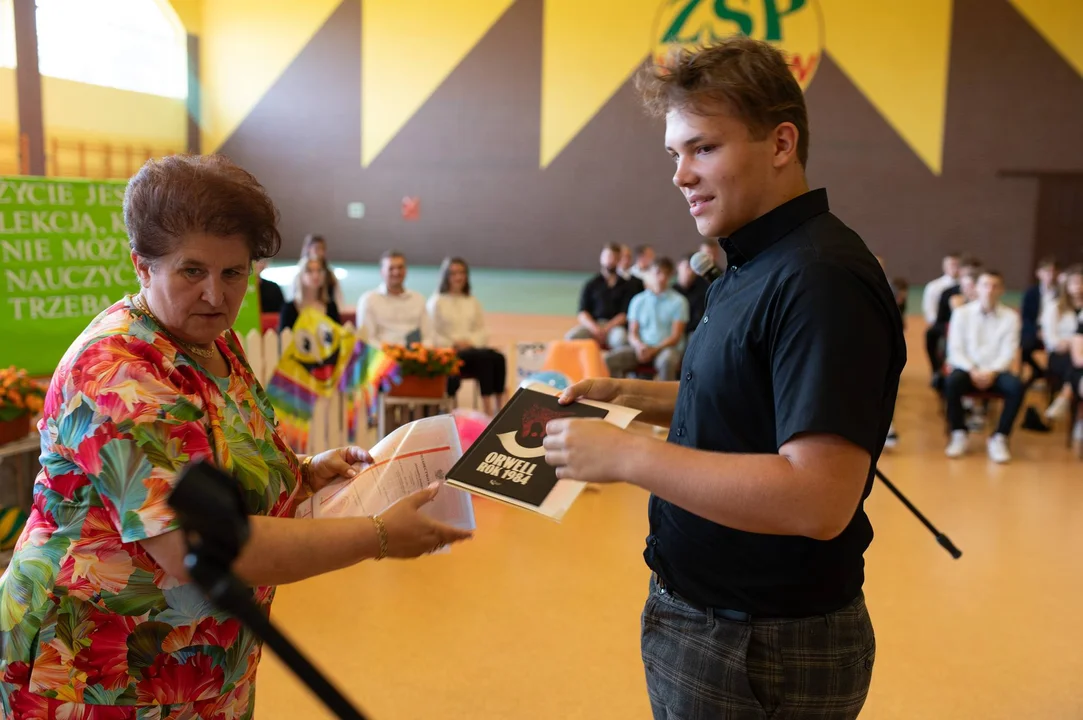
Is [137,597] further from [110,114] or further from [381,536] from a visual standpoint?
[110,114]

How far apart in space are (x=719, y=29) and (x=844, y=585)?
43.4 feet

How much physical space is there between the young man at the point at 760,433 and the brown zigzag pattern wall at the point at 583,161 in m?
12.6

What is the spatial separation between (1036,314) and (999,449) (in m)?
2.45

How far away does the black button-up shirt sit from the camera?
108 centimetres

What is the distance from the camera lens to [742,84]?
1.19 metres

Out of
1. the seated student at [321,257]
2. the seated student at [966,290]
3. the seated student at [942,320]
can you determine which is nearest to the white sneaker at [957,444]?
the seated student at [966,290]

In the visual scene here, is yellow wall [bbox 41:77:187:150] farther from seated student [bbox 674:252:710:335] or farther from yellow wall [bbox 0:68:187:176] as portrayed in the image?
seated student [bbox 674:252:710:335]

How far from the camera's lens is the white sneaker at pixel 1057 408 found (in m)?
7.06

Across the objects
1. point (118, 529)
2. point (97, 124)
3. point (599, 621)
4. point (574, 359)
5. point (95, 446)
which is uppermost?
point (97, 124)

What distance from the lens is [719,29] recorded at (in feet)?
43.8

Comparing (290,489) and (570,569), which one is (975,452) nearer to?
(570,569)

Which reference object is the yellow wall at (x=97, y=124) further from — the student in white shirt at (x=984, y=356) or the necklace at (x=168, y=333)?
the necklace at (x=168, y=333)

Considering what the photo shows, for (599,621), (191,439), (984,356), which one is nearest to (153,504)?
(191,439)

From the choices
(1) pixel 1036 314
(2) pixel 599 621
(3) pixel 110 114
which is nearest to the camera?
(2) pixel 599 621
